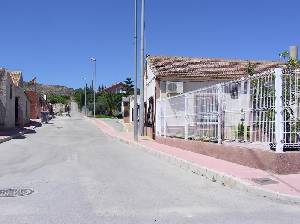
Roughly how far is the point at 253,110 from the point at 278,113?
1.25 metres

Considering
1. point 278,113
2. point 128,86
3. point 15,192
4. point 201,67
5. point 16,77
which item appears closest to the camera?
point 15,192

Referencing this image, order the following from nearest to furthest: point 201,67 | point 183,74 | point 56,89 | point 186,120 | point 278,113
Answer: point 278,113 → point 186,120 → point 183,74 → point 201,67 → point 56,89

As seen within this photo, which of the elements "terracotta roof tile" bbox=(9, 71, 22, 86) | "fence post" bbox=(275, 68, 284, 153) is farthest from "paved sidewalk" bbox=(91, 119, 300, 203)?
"terracotta roof tile" bbox=(9, 71, 22, 86)

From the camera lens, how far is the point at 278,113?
11648mm

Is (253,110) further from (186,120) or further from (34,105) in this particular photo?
(34,105)

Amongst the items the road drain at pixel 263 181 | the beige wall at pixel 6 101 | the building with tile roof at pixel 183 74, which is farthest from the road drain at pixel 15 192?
the beige wall at pixel 6 101

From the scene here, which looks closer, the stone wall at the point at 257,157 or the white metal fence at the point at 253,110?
the stone wall at the point at 257,157

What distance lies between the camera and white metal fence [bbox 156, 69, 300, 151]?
38.4ft

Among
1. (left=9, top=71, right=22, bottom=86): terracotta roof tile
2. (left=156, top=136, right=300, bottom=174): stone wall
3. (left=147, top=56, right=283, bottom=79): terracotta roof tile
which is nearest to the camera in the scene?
(left=156, top=136, right=300, bottom=174): stone wall

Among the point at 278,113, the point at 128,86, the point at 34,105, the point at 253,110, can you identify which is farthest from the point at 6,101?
the point at 128,86

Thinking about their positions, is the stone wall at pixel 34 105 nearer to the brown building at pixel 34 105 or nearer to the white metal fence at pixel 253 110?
the brown building at pixel 34 105

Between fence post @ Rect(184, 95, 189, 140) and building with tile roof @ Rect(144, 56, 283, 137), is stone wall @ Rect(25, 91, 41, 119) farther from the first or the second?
fence post @ Rect(184, 95, 189, 140)

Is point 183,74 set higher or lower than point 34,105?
higher

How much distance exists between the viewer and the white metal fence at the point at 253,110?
11.7 meters
